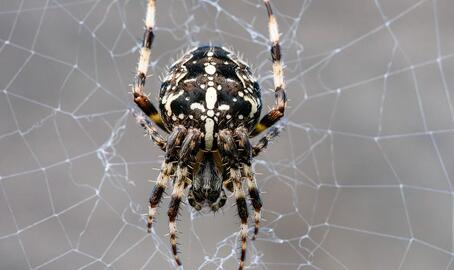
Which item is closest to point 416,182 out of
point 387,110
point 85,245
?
point 387,110

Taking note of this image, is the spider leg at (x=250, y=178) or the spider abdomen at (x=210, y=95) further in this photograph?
the spider leg at (x=250, y=178)

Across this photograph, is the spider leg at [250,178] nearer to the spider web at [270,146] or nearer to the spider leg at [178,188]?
the spider leg at [178,188]

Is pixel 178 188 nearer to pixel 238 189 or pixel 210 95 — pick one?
pixel 238 189

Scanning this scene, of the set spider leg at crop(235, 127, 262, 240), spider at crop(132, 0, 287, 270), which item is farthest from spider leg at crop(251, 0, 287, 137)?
spider leg at crop(235, 127, 262, 240)

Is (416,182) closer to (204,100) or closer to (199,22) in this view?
(199,22)

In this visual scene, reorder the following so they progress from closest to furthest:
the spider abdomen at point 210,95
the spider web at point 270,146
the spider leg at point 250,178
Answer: the spider abdomen at point 210,95
the spider leg at point 250,178
the spider web at point 270,146

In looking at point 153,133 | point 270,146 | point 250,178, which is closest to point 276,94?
point 250,178

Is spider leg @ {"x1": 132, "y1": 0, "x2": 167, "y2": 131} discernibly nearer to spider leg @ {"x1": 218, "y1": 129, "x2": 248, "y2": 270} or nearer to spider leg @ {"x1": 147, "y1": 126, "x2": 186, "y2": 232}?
spider leg @ {"x1": 147, "y1": 126, "x2": 186, "y2": 232}

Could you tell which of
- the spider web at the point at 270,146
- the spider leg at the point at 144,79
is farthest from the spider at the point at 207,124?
the spider web at the point at 270,146
